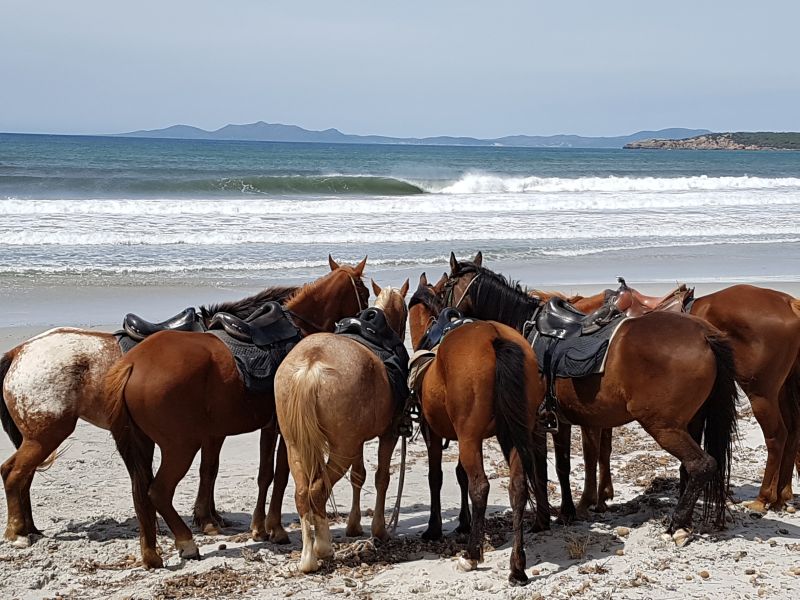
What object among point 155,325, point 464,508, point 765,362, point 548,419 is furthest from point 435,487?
point 765,362

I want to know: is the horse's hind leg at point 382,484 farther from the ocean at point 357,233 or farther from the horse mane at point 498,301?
the ocean at point 357,233

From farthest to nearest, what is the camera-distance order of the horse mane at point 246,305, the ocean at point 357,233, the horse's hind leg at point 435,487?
the ocean at point 357,233 < the horse mane at point 246,305 < the horse's hind leg at point 435,487

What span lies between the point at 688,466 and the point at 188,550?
304cm

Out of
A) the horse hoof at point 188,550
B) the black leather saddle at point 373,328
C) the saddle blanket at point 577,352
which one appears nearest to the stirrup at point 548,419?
the saddle blanket at point 577,352

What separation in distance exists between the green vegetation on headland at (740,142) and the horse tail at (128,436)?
146716 mm

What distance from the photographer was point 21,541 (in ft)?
18.4

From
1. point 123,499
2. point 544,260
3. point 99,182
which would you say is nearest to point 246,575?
point 123,499

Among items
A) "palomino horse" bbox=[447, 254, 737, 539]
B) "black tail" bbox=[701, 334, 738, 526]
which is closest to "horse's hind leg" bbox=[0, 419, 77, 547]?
"palomino horse" bbox=[447, 254, 737, 539]

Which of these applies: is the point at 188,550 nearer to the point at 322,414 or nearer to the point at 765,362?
the point at 322,414

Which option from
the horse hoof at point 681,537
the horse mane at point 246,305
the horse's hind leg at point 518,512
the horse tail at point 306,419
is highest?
the horse mane at point 246,305

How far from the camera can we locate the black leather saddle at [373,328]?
5.65 m

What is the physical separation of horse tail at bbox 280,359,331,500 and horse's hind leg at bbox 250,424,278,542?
0.72 metres

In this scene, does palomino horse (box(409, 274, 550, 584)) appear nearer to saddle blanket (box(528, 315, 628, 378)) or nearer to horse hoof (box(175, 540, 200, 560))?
saddle blanket (box(528, 315, 628, 378))

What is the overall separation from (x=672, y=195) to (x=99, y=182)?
2468 centimetres
